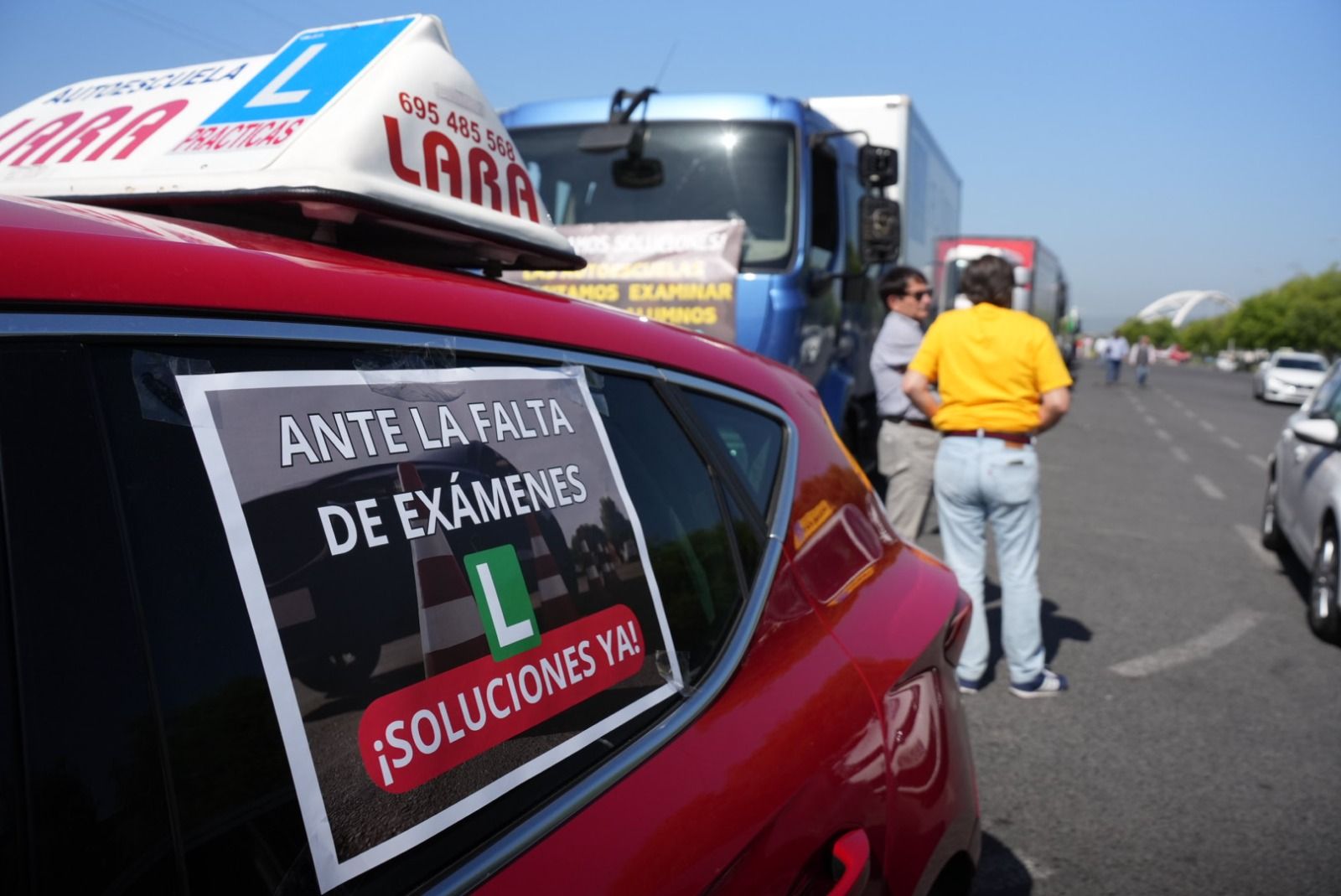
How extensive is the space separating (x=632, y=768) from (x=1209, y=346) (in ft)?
520

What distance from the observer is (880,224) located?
24.4ft

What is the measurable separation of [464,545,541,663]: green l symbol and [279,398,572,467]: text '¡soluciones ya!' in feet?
0.44

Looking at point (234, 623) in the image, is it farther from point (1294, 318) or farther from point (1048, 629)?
point (1294, 318)

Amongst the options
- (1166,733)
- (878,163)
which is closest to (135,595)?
(1166,733)

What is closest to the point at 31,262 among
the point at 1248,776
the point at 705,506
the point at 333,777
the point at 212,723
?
the point at 212,723

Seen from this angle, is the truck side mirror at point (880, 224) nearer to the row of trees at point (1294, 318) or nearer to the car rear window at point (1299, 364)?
the car rear window at point (1299, 364)

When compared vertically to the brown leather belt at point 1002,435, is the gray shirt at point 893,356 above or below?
above

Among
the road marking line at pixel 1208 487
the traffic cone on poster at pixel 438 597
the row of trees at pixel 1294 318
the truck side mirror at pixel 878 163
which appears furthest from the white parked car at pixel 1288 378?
the row of trees at pixel 1294 318

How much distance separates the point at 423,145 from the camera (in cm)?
170

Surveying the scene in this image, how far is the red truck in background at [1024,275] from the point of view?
56.3 feet

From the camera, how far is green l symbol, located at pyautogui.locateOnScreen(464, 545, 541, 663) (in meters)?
1.22

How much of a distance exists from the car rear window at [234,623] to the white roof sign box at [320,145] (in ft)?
1.25

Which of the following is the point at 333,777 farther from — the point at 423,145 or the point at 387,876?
the point at 423,145

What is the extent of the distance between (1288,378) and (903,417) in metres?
30.0
